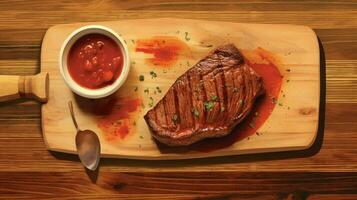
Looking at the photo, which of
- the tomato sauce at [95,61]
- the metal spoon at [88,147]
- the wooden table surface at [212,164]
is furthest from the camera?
the wooden table surface at [212,164]

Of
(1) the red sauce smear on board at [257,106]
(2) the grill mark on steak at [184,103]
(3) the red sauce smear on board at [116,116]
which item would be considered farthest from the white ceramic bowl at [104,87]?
(1) the red sauce smear on board at [257,106]

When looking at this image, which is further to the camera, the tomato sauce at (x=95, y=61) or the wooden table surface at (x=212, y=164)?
the wooden table surface at (x=212, y=164)

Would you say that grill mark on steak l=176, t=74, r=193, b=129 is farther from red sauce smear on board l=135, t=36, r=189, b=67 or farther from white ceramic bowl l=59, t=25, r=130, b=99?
white ceramic bowl l=59, t=25, r=130, b=99

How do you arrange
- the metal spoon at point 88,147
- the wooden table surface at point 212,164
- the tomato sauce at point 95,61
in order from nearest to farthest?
the tomato sauce at point 95,61 → the metal spoon at point 88,147 → the wooden table surface at point 212,164

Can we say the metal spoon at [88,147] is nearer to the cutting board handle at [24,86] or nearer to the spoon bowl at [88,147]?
the spoon bowl at [88,147]

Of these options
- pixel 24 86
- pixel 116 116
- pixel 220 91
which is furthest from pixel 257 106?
pixel 24 86

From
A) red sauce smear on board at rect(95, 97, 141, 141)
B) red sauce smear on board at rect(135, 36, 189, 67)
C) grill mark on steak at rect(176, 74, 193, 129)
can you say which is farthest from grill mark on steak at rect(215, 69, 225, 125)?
red sauce smear on board at rect(95, 97, 141, 141)
